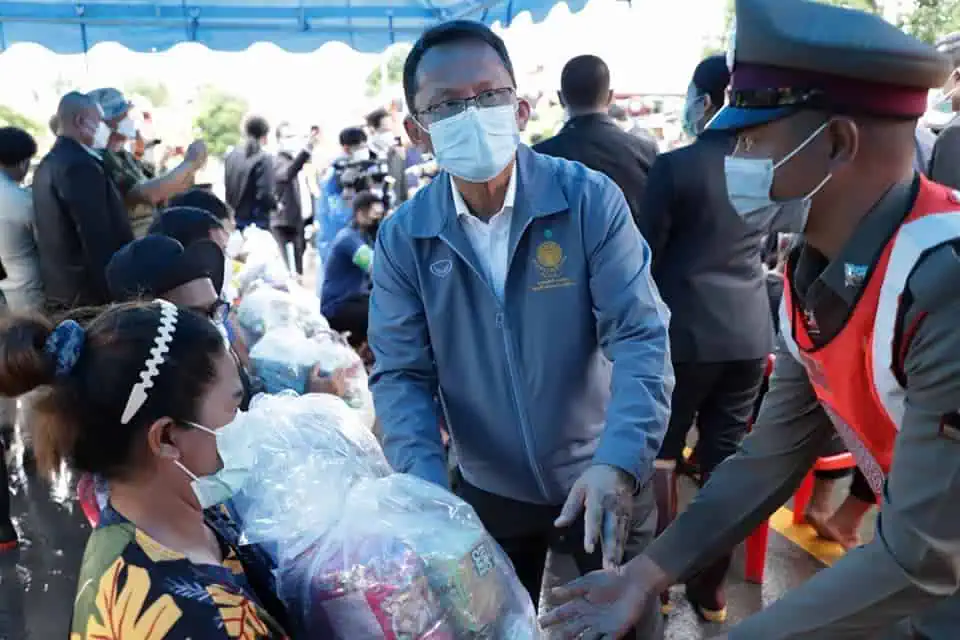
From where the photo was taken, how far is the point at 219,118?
24.5 meters

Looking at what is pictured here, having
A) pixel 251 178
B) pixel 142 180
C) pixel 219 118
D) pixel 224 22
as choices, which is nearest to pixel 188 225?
pixel 142 180

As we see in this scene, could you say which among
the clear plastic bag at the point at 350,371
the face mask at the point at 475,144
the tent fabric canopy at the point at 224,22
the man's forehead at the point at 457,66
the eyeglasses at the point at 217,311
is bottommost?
the clear plastic bag at the point at 350,371

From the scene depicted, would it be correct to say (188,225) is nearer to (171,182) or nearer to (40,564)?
(171,182)

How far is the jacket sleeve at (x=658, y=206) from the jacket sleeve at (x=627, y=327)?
3.93 feet

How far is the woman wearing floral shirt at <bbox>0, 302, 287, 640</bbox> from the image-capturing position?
1.32m

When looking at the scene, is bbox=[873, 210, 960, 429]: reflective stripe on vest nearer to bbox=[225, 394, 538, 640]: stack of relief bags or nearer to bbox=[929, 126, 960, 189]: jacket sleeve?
bbox=[225, 394, 538, 640]: stack of relief bags

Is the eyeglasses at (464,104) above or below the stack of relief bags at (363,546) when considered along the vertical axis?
above

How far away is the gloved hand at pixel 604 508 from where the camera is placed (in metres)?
1.51

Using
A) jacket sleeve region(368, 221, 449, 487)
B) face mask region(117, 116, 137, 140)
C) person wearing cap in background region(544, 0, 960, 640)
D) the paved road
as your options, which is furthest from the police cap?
face mask region(117, 116, 137, 140)

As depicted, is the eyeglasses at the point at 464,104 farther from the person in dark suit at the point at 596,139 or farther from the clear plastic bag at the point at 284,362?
the person in dark suit at the point at 596,139

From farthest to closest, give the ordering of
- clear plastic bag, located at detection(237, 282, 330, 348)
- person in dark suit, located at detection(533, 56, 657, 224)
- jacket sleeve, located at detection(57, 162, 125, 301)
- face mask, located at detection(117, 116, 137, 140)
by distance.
Result: 1. face mask, located at detection(117, 116, 137, 140)
2. jacket sleeve, located at detection(57, 162, 125, 301)
3. clear plastic bag, located at detection(237, 282, 330, 348)
4. person in dark suit, located at detection(533, 56, 657, 224)

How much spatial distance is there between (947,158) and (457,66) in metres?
2.53

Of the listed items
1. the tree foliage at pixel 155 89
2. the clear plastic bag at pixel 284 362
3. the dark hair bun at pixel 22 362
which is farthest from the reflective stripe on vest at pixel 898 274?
the tree foliage at pixel 155 89

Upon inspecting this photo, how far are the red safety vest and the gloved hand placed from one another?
0.43 meters
